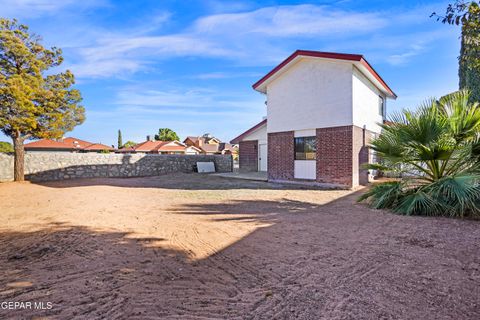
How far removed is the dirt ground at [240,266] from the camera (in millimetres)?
2326

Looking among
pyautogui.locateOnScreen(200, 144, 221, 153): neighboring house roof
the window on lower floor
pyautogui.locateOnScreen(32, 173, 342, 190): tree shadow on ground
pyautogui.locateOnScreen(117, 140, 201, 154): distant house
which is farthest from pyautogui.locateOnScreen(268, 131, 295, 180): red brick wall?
pyautogui.locateOnScreen(200, 144, 221, 153): neighboring house roof

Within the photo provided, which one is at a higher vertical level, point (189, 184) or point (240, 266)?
point (189, 184)

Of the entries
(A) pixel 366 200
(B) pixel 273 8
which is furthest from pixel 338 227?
(B) pixel 273 8

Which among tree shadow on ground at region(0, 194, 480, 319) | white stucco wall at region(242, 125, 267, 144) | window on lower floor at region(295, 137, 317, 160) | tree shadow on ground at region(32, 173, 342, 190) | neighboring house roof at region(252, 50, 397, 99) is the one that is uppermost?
neighboring house roof at region(252, 50, 397, 99)

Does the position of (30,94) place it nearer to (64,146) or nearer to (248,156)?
(248,156)

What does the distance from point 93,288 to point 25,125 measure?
13862mm

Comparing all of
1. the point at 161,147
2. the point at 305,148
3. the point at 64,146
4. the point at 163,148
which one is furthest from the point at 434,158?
the point at 64,146

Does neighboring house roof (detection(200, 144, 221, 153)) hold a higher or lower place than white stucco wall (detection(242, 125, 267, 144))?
higher

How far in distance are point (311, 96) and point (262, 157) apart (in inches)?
310

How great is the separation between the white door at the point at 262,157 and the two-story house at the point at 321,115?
5.05 meters

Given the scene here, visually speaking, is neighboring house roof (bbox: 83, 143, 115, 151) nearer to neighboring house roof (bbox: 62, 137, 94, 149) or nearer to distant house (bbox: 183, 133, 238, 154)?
neighboring house roof (bbox: 62, 137, 94, 149)

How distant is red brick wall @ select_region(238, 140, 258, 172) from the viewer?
19.5 metres

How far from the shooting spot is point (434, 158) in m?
6.27

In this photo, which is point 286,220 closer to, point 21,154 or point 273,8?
point 273,8
